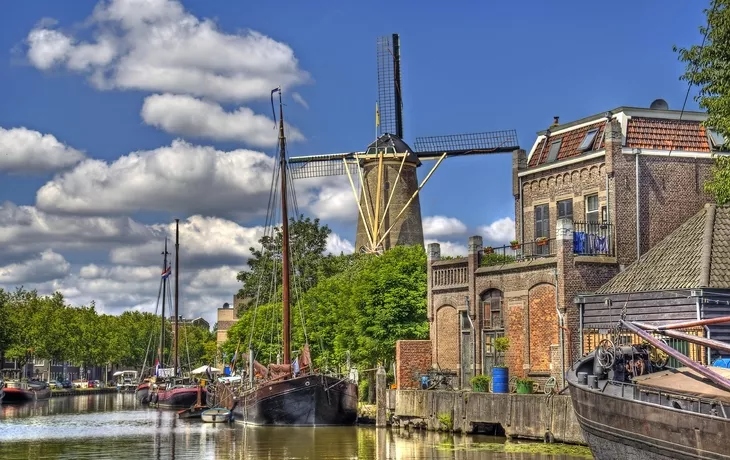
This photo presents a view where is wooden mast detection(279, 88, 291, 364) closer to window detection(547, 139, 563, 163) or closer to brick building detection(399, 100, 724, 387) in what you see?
brick building detection(399, 100, 724, 387)

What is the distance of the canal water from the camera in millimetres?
38750

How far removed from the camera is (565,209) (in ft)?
165

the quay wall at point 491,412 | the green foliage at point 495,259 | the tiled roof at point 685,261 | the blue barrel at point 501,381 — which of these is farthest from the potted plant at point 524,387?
the green foliage at point 495,259

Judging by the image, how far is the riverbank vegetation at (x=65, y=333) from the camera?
110812 mm

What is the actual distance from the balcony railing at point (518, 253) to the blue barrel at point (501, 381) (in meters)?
6.30

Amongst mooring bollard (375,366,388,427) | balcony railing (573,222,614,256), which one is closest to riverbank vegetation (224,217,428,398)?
mooring bollard (375,366,388,427)

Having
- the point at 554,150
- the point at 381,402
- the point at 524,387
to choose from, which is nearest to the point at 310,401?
the point at 381,402

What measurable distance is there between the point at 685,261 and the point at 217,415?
1232 inches

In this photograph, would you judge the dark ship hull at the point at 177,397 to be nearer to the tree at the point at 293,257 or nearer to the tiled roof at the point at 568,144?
the tree at the point at 293,257

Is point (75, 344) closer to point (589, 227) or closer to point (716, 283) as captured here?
point (589, 227)

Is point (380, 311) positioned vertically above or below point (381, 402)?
above

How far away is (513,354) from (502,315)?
2.04m

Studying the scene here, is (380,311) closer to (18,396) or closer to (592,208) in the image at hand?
(592,208)

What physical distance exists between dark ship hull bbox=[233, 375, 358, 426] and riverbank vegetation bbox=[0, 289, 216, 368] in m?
50.8
